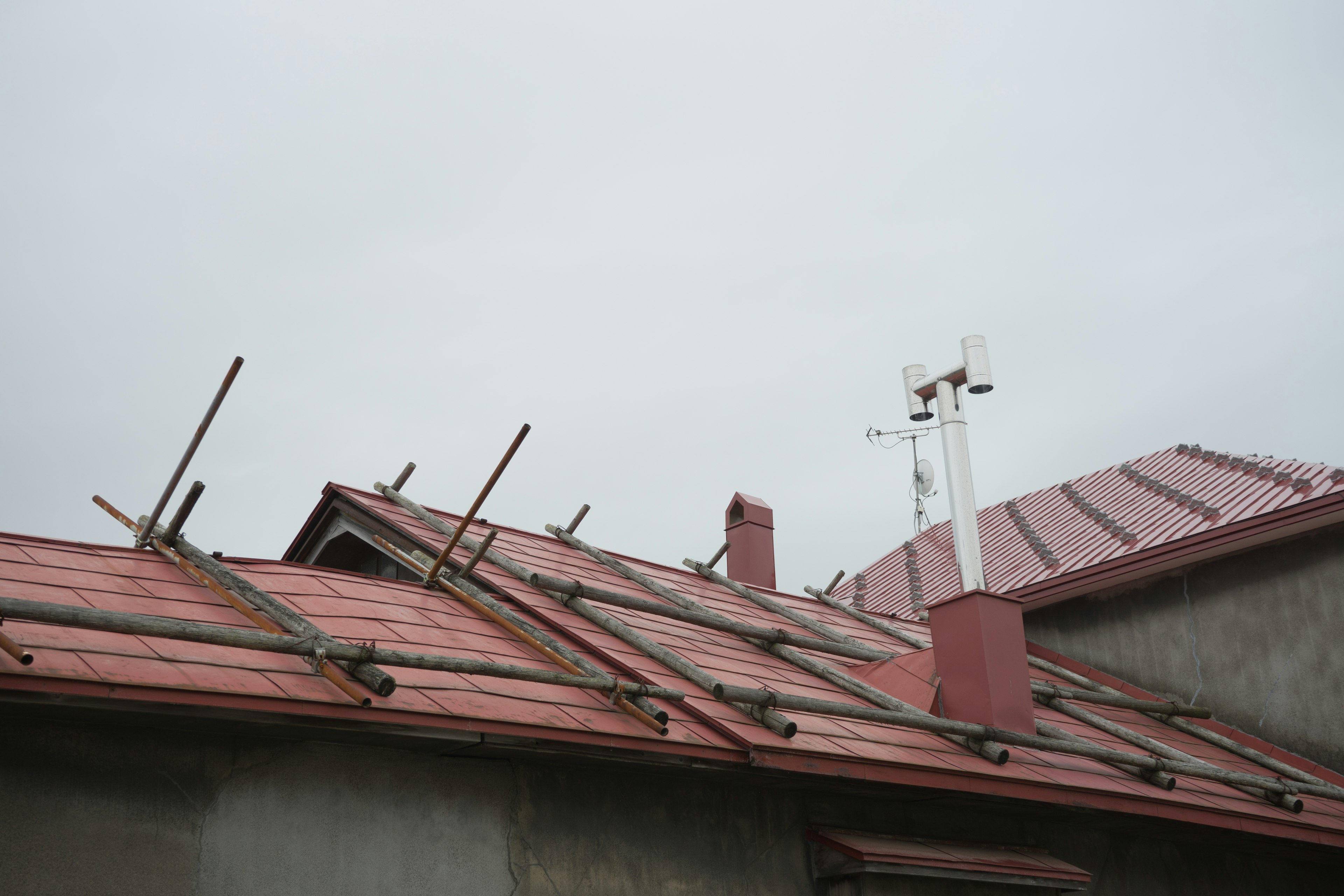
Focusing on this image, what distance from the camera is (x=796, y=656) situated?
821cm

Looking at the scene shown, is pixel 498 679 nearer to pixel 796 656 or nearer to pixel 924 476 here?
pixel 796 656

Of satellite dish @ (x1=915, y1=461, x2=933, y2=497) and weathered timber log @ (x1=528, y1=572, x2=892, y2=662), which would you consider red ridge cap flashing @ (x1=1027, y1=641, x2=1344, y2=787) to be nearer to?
satellite dish @ (x1=915, y1=461, x2=933, y2=497)

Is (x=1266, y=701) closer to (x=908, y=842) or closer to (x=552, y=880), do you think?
(x=908, y=842)

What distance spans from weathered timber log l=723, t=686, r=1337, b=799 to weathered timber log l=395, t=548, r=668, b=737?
594mm

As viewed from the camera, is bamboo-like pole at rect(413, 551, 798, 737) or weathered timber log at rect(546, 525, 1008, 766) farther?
weathered timber log at rect(546, 525, 1008, 766)

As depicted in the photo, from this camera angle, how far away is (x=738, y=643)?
8.34 m

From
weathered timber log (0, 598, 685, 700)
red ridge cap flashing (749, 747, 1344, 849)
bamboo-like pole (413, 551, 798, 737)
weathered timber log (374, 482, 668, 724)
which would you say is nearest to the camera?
weathered timber log (0, 598, 685, 700)

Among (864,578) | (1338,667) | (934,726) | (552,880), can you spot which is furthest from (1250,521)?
(552,880)

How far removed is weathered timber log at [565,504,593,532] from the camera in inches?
403

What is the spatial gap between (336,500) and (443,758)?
178 inches

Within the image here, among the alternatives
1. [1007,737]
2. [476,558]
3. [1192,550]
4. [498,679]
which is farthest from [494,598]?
[1192,550]

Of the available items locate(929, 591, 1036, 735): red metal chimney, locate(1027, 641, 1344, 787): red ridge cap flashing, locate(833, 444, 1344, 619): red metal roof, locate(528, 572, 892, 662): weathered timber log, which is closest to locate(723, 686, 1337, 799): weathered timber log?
locate(929, 591, 1036, 735): red metal chimney

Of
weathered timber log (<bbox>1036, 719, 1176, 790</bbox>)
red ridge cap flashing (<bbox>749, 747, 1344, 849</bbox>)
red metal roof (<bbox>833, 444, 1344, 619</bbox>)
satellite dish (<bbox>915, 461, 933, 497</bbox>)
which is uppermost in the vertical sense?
satellite dish (<bbox>915, 461, 933, 497</bbox>)

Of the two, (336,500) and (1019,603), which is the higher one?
(336,500)
